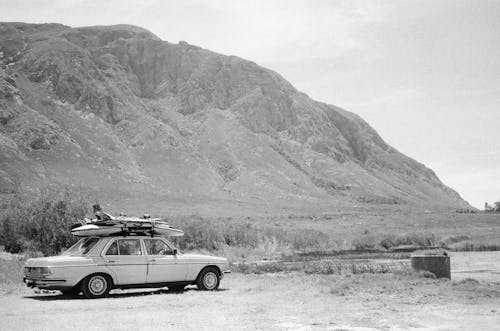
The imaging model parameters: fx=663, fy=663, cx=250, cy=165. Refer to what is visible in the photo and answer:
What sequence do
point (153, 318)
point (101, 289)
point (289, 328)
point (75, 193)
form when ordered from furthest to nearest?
1. point (75, 193)
2. point (101, 289)
3. point (153, 318)
4. point (289, 328)

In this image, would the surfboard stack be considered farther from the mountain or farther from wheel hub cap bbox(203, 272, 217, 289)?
the mountain

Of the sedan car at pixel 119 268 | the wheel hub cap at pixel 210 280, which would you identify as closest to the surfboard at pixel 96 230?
the sedan car at pixel 119 268

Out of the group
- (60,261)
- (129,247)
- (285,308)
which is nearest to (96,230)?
(129,247)

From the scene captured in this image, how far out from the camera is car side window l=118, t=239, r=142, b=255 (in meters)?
17.5

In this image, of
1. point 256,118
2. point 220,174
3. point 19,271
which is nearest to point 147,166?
point 220,174

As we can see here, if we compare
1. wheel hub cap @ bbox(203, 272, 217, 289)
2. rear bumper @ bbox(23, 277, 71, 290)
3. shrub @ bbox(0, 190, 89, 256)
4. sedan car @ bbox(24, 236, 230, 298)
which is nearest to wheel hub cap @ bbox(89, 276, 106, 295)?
sedan car @ bbox(24, 236, 230, 298)

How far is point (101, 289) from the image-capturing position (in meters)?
16.9

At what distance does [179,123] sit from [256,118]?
18.3 meters

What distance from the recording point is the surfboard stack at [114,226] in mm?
17391

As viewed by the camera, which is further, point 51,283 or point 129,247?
point 129,247

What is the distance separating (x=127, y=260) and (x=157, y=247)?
1041mm

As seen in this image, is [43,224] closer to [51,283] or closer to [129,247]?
[129,247]

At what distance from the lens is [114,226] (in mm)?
17500

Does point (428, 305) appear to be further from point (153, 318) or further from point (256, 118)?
point (256, 118)
